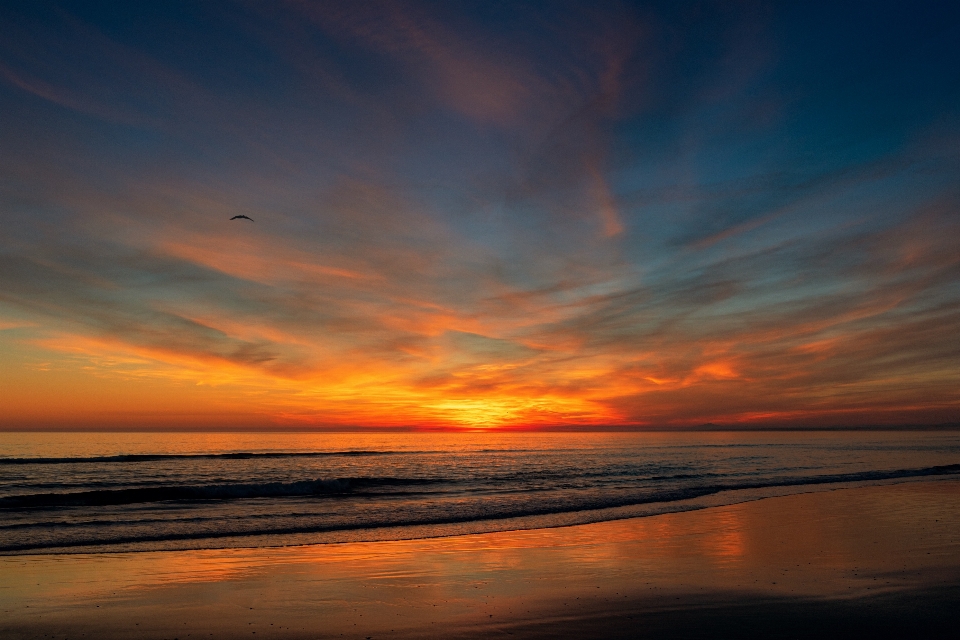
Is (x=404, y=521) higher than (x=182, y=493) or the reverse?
the reverse

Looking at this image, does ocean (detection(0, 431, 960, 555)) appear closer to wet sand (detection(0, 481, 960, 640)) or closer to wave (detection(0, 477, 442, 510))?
wave (detection(0, 477, 442, 510))

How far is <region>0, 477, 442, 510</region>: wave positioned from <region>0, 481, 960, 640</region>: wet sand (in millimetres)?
16228

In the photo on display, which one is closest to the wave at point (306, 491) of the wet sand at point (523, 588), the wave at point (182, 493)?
the wave at point (182, 493)

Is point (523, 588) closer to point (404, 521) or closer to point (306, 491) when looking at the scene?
point (404, 521)

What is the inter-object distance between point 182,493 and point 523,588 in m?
28.9

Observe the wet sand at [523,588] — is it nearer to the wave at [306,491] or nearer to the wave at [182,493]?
the wave at [306,491]

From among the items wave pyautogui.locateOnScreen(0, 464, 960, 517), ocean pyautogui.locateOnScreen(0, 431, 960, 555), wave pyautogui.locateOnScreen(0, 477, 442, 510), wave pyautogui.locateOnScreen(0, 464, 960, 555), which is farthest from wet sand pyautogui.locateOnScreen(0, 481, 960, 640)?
wave pyautogui.locateOnScreen(0, 477, 442, 510)

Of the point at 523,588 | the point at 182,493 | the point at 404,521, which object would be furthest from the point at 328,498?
the point at 523,588

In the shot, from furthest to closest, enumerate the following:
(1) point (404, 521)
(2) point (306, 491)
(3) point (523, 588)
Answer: (2) point (306, 491) < (1) point (404, 521) < (3) point (523, 588)

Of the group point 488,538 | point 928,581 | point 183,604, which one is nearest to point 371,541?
point 488,538

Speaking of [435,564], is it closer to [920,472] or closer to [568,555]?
[568,555]

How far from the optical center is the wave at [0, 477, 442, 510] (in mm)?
29516

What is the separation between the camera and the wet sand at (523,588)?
980 centimetres

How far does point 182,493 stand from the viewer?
113 ft
